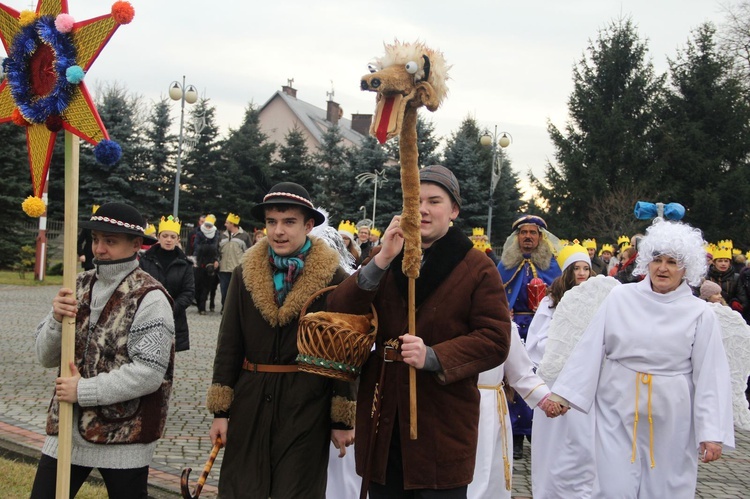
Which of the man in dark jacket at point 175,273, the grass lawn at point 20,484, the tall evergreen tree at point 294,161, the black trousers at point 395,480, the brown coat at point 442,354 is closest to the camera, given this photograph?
the brown coat at point 442,354

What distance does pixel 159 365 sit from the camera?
3957 millimetres

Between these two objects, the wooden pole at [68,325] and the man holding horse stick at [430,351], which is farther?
the wooden pole at [68,325]

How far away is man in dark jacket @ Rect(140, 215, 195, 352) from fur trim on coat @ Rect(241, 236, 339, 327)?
13.4ft

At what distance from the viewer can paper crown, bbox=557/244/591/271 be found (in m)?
7.51

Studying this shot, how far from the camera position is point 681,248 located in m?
4.98

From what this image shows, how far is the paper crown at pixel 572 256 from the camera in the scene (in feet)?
24.6

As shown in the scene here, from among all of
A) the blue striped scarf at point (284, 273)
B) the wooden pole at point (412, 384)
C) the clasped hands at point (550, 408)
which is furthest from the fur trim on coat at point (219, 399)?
the clasped hands at point (550, 408)

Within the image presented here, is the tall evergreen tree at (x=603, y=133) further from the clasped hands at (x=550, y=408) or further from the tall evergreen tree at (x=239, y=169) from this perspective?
the clasped hands at (x=550, y=408)

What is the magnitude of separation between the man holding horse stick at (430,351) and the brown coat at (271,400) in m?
0.44

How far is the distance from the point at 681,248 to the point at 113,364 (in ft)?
11.0

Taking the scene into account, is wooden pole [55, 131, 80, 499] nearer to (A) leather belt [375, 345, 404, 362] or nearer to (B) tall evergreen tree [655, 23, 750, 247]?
(A) leather belt [375, 345, 404, 362]

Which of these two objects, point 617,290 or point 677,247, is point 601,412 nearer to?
point 617,290

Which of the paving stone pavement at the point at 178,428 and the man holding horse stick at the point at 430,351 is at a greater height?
the man holding horse stick at the point at 430,351

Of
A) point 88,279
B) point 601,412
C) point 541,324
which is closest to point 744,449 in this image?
point 541,324
